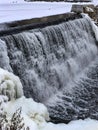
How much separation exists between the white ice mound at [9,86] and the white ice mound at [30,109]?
114 mm

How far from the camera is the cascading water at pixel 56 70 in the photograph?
367 inches

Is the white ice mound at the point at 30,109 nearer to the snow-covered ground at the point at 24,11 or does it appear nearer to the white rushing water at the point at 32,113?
the white rushing water at the point at 32,113

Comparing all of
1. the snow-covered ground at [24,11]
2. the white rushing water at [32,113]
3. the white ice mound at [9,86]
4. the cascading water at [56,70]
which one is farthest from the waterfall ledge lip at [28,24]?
the white rushing water at [32,113]

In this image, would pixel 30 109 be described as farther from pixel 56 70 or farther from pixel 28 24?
pixel 28 24

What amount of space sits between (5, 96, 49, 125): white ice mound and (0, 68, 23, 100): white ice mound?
114 millimetres

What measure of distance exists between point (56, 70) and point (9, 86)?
4776mm

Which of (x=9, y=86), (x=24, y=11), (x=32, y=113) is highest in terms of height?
(x=9, y=86)

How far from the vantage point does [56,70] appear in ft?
37.3

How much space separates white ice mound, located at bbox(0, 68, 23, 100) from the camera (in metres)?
6.57

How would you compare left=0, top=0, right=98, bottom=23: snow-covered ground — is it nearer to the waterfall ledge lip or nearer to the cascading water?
the waterfall ledge lip

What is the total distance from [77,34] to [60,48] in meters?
2.67

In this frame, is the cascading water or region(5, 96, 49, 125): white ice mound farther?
the cascading water

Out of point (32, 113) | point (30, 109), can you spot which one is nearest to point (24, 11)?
point (30, 109)

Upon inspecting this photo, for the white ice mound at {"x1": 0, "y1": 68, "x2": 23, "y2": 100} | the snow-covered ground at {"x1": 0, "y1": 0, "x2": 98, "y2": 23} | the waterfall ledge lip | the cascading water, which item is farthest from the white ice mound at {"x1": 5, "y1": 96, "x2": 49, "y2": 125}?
the snow-covered ground at {"x1": 0, "y1": 0, "x2": 98, "y2": 23}
